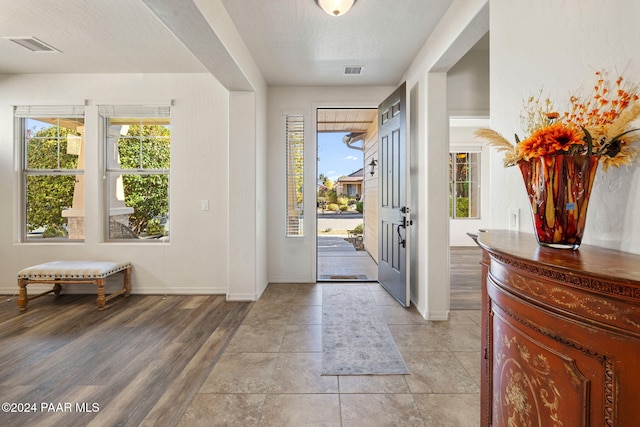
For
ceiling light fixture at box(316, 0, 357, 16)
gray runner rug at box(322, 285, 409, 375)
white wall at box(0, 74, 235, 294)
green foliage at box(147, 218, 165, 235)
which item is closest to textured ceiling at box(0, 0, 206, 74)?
white wall at box(0, 74, 235, 294)

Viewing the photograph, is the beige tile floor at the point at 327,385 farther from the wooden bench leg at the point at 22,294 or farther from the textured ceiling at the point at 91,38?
the textured ceiling at the point at 91,38

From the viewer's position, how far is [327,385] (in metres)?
2.00

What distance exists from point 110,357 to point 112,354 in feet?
0.16

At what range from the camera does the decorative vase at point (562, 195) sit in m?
0.96

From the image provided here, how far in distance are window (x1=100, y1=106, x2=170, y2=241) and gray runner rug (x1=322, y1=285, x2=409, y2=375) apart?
2476mm

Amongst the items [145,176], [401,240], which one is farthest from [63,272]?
[401,240]

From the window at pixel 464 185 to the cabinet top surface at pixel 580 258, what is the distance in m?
6.60

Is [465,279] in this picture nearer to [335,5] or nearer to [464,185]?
[464,185]

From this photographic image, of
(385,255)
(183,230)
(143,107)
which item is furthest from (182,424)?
(143,107)

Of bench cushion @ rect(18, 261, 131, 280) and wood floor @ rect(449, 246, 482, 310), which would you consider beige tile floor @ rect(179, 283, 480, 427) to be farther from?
bench cushion @ rect(18, 261, 131, 280)

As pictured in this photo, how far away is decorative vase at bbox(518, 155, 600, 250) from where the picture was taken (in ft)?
3.15

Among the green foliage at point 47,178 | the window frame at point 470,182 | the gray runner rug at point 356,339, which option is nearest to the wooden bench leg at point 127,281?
the green foliage at point 47,178

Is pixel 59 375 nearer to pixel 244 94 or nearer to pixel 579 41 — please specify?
pixel 244 94

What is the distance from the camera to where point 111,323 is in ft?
9.84
